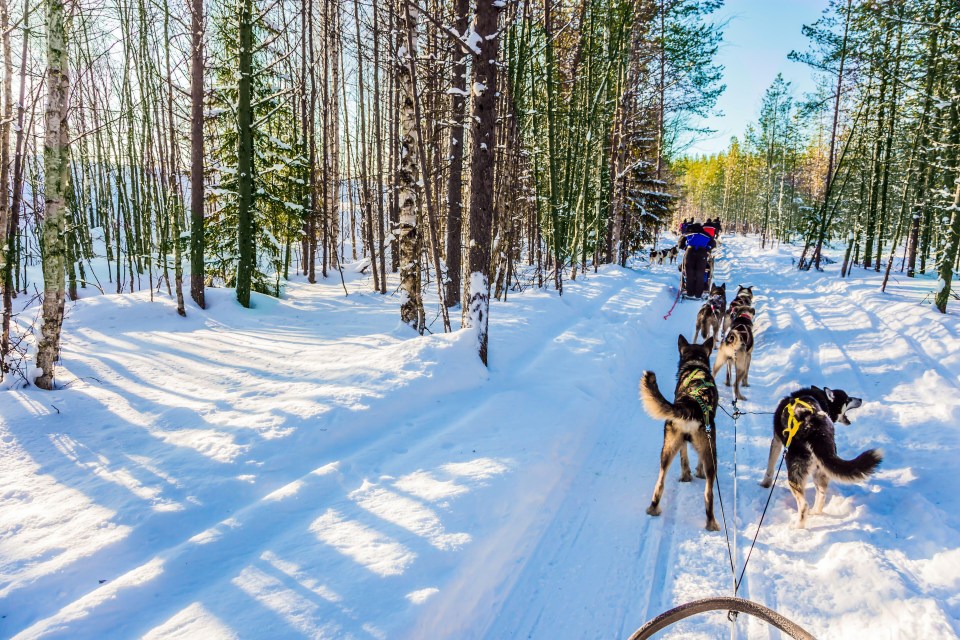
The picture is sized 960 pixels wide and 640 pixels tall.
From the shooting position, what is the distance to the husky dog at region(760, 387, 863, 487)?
435 centimetres

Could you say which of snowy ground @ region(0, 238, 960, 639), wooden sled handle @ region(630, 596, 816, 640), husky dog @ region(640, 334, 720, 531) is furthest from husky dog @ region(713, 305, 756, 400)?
wooden sled handle @ region(630, 596, 816, 640)

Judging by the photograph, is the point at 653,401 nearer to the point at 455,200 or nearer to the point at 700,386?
the point at 700,386

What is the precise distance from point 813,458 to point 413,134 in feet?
24.8

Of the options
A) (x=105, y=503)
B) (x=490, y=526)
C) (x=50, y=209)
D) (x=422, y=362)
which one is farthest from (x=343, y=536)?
(x=50, y=209)

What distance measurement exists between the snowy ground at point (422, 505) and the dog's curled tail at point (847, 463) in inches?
22.3

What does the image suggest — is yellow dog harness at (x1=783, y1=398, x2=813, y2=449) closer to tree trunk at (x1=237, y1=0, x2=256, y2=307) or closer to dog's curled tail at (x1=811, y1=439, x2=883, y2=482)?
dog's curled tail at (x1=811, y1=439, x2=883, y2=482)

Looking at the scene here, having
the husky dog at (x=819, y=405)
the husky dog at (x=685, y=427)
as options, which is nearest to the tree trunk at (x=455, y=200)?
the husky dog at (x=685, y=427)

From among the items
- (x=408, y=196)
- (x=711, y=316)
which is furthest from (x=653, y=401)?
(x=711, y=316)

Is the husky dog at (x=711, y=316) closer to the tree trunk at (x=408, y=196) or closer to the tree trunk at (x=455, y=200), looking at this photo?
the tree trunk at (x=455, y=200)

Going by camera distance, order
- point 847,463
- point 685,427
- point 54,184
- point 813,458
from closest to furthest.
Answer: point 847,463
point 813,458
point 685,427
point 54,184

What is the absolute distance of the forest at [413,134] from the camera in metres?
6.44

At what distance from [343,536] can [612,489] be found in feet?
8.43

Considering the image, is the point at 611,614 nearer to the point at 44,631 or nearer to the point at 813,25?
the point at 44,631

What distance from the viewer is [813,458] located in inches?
145
